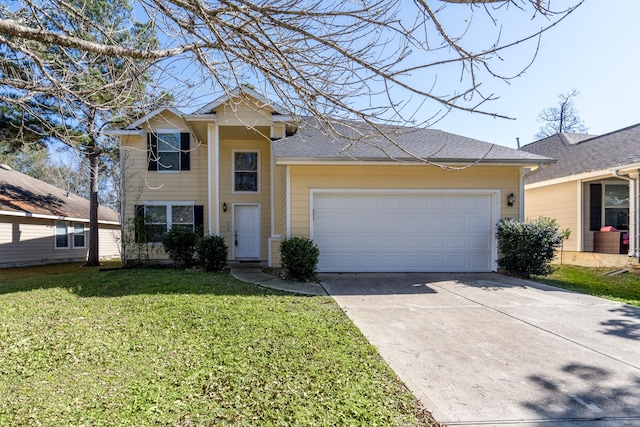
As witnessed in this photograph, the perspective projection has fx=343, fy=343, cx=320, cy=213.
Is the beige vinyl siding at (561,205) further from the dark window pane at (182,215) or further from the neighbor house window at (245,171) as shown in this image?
the dark window pane at (182,215)

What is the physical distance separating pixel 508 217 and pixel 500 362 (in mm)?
6567

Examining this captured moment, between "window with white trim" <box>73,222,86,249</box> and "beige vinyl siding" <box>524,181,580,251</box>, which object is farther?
"window with white trim" <box>73,222,86,249</box>

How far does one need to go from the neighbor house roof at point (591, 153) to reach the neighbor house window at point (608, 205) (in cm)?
91

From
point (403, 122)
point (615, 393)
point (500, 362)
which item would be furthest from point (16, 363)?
point (615, 393)

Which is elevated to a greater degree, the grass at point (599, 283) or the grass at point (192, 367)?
the grass at point (192, 367)

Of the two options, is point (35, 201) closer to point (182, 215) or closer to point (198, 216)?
point (182, 215)

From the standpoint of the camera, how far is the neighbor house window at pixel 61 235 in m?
16.7

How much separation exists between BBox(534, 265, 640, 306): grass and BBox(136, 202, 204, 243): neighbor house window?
10348mm

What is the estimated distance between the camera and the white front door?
12.0 metres

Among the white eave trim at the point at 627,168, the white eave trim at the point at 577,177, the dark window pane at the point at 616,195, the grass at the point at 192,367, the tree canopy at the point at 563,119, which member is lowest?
the grass at the point at 192,367

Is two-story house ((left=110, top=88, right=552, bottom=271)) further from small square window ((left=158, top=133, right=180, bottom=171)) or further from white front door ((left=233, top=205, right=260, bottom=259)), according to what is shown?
small square window ((left=158, top=133, right=180, bottom=171))

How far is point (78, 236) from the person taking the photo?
1814 cm

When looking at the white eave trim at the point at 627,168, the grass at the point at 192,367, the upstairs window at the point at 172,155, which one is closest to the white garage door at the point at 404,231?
the grass at the point at 192,367

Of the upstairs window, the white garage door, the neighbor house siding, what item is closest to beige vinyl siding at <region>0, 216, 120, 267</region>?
the neighbor house siding
